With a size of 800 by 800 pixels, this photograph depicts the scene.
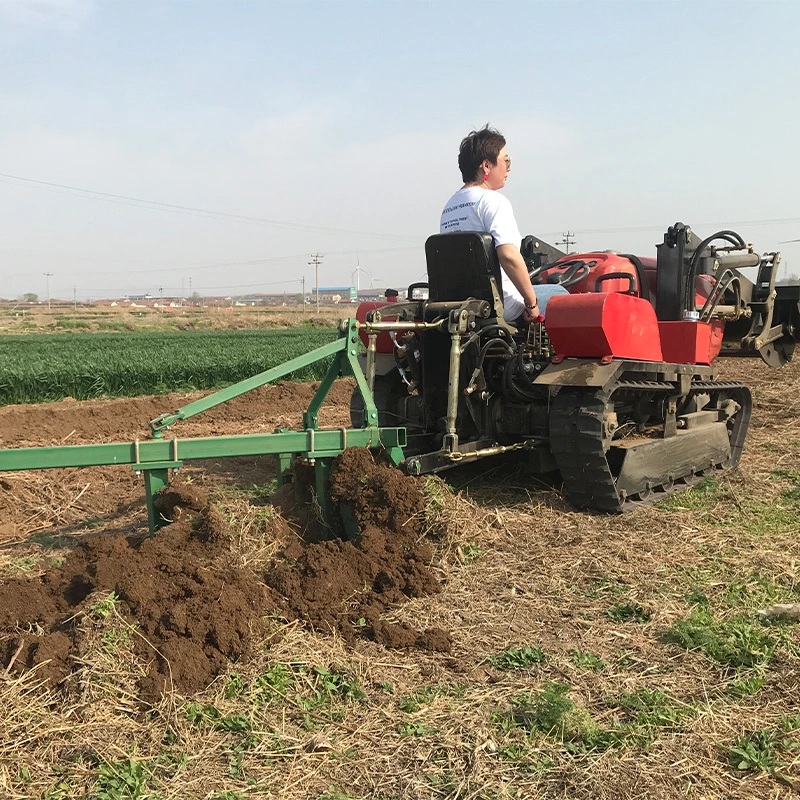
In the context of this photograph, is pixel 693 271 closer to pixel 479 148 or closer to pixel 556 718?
pixel 479 148

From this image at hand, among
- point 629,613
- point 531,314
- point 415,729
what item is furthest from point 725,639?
point 531,314

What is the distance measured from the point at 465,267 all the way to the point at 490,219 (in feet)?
1.20

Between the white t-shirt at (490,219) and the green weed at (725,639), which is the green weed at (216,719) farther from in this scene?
the white t-shirt at (490,219)

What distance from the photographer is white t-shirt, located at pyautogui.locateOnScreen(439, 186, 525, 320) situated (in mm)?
5348

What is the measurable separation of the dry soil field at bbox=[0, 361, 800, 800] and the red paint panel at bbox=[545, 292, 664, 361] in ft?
3.78

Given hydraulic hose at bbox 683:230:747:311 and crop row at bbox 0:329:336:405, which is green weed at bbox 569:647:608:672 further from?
crop row at bbox 0:329:336:405

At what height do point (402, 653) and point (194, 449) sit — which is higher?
point (194, 449)

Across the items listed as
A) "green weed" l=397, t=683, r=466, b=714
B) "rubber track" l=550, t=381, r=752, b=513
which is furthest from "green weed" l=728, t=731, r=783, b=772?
"rubber track" l=550, t=381, r=752, b=513

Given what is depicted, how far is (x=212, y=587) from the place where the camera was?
3.60 meters

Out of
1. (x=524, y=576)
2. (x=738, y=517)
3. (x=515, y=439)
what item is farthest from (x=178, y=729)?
(x=738, y=517)

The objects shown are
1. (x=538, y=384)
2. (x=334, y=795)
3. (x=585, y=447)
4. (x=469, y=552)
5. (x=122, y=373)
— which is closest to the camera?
(x=334, y=795)

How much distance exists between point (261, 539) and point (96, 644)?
1433 millimetres

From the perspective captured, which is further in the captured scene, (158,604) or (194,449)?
(194,449)

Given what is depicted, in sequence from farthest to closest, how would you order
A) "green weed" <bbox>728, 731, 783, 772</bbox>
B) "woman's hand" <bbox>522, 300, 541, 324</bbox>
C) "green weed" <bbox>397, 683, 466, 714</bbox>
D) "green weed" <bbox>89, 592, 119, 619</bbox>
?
"woman's hand" <bbox>522, 300, 541, 324</bbox> → "green weed" <bbox>89, 592, 119, 619</bbox> → "green weed" <bbox>397, 683, 466, 714</bbox> → "green weed" <bbox>728, 731, 783, 772</bbox>
